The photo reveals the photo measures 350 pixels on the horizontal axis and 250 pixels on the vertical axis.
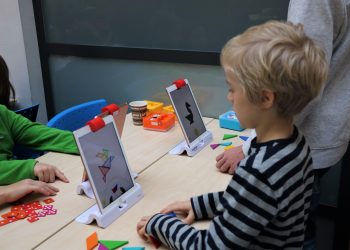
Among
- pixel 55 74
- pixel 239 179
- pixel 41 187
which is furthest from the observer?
pixel 55 74

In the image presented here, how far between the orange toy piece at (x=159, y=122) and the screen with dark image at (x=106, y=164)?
612 millimetres

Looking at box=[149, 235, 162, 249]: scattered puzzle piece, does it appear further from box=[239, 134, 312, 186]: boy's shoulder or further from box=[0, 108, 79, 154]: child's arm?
box=[0, 108, 79, 154]: child's arm

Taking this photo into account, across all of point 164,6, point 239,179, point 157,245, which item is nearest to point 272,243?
point 239,179

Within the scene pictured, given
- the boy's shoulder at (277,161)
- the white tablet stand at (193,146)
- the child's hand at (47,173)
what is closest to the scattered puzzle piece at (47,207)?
the child's hand at (47,173)

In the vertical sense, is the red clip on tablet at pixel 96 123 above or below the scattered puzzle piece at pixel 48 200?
above

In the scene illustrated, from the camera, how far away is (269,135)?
86 centimetres

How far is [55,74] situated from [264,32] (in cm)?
217

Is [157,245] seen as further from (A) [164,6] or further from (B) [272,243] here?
(A) [164,6]

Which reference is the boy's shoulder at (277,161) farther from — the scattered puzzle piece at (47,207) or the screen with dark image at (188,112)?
the screen with dark image at (188,112)

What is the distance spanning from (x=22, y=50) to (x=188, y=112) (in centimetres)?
159

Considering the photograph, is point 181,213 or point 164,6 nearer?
point 181,213

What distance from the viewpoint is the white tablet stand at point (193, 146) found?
1.62 metres

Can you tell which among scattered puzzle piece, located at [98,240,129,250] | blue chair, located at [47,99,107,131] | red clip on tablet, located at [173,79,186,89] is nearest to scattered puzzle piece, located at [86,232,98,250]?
scattered puzzle piece, located at [98,240,129,250]

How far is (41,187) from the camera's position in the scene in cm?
131
